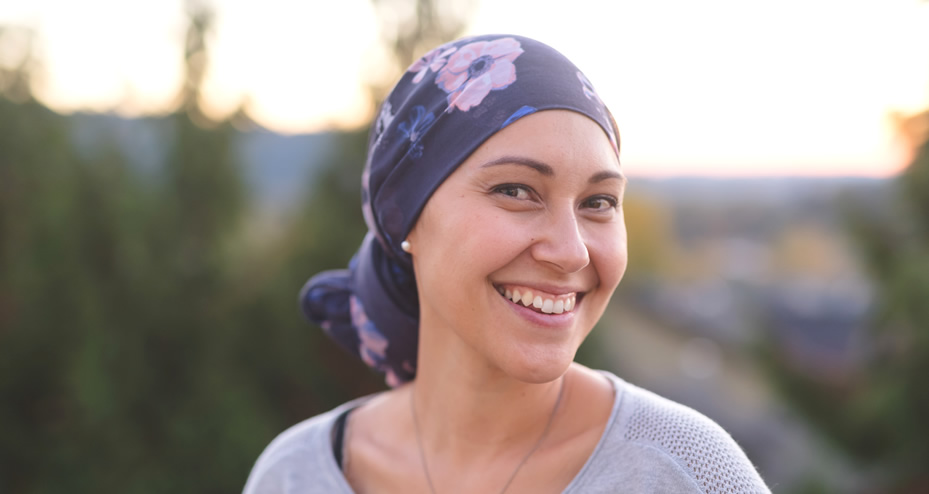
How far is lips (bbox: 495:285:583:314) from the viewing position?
1386mm

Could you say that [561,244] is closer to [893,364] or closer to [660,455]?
[660,455]

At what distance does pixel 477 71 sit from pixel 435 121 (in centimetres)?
14

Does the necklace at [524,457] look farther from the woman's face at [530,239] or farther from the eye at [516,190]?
the eye at [516,190]

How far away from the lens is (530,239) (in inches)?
53.2

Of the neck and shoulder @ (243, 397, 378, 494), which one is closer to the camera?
the neck

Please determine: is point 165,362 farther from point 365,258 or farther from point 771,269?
point 771,269

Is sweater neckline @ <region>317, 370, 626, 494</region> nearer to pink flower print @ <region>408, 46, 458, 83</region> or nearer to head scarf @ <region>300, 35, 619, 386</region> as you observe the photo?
head scarf @ <region>300, 35, 619, 386</region>

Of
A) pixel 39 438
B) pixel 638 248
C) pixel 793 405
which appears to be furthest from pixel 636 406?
pixel 638 248

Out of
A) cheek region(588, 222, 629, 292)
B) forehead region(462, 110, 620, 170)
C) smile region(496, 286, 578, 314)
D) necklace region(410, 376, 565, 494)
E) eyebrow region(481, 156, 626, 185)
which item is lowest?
necklace region(410, 376, 565, 494)

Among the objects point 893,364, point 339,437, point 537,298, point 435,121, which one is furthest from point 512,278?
point 893,364

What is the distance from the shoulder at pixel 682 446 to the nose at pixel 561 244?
38 cm

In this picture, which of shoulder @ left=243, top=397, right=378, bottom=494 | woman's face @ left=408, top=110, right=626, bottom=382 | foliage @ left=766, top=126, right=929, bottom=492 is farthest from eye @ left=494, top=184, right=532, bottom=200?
foliage @ left=766, top=126, right=929, bottom=492

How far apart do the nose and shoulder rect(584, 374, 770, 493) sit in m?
0.38

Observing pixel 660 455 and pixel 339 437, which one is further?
pixel 339 437
